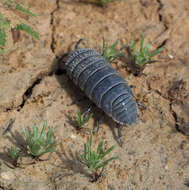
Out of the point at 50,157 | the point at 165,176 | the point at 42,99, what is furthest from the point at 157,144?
the point at 42,99

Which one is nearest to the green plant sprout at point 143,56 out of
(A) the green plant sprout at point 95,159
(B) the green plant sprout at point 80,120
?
(B) the green plant sprout at point 80,120

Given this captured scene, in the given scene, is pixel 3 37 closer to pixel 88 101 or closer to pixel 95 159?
pixel 88 101

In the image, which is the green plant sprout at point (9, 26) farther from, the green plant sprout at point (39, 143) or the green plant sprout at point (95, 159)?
the green plant sprout at point (95, 159)

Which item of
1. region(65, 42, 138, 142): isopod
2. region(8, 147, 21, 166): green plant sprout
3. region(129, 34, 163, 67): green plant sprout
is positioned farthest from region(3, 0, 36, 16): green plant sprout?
region(8, 147, 21, 166): green plant sprout

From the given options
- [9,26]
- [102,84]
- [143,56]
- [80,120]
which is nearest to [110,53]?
[143,56]

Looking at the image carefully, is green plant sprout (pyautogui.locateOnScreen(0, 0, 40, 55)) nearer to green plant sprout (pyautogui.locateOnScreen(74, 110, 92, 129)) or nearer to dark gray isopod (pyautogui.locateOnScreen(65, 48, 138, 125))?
dark gray isopod (pyautogui.locateOnScreen(65, 48, 138, 125))

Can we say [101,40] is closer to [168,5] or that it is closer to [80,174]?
[168,5]

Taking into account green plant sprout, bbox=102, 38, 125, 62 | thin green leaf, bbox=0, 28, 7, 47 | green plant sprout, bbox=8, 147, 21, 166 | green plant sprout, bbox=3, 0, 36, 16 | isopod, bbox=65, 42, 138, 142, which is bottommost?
green plant sprout, bbox=8, 147, 21, 166
